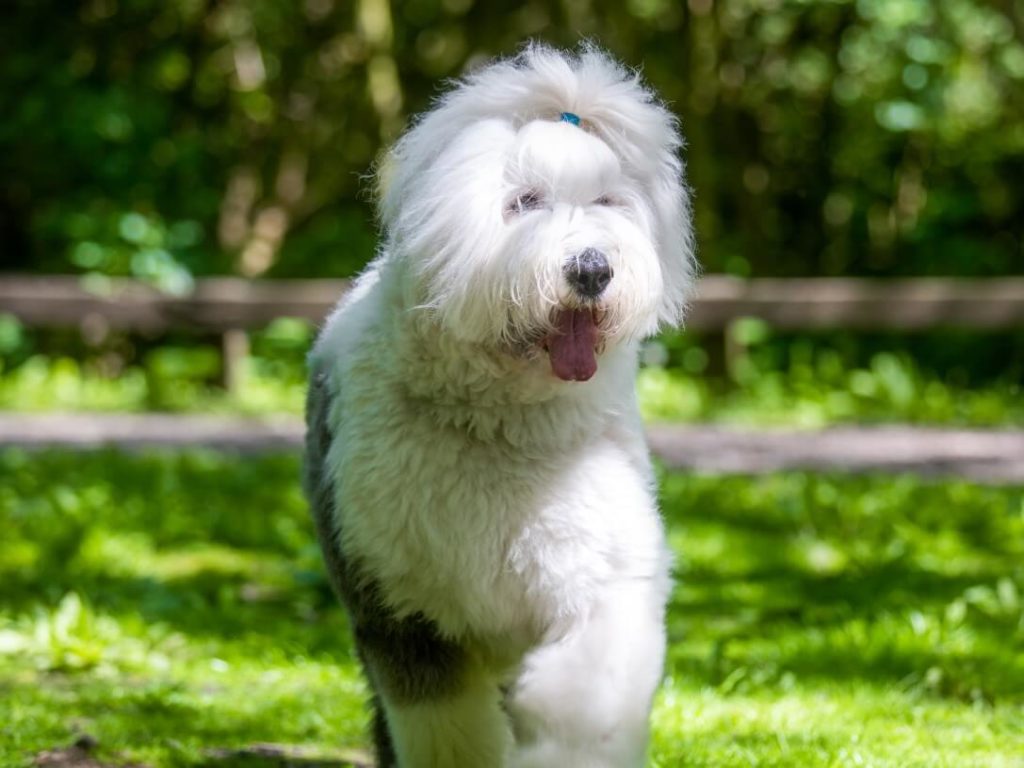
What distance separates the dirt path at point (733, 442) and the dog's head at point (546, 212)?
178 inches

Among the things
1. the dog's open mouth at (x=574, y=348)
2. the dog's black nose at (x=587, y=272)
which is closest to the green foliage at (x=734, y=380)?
the dog's open mouth at (x=574, y=348)

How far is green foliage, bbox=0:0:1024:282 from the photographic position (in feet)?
36.7

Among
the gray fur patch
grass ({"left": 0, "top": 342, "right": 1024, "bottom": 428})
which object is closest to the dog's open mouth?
the gray fur patch

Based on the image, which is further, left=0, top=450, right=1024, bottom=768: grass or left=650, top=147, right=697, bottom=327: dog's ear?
left=0, top=450, right=1024, bottom=768: grass

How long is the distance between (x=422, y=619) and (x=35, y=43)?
973 centimetres

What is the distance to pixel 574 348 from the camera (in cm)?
295

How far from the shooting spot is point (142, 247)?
1079 cm

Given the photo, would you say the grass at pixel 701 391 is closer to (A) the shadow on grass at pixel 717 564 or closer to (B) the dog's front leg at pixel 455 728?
(A) the shadow on grass at pixel 717 564

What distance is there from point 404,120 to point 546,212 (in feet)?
29.1

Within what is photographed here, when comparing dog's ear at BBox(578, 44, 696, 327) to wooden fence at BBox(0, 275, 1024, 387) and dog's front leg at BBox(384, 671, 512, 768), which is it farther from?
wooden fence at BBox(0, 275, 1024, 387)

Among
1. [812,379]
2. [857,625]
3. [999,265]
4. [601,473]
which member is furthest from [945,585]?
[999,265]

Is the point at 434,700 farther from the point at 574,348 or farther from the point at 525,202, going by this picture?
the point at 525,202

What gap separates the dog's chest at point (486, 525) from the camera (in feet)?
9.89

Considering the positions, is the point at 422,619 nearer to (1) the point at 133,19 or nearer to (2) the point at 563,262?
(2) the point at 563,262
